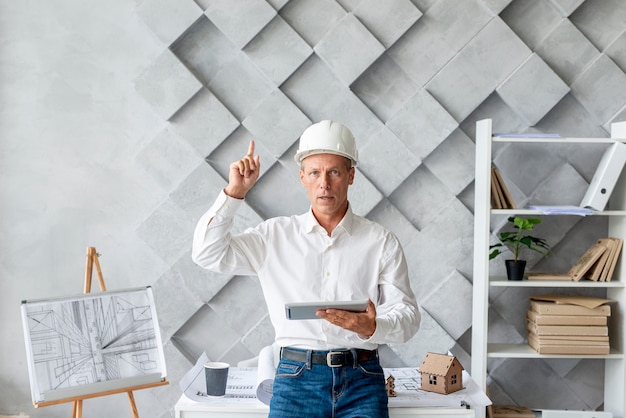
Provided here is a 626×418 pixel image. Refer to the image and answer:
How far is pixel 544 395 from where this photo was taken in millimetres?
3322

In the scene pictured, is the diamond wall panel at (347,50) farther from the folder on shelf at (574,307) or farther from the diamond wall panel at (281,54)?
the folder on shelf at (574,307)

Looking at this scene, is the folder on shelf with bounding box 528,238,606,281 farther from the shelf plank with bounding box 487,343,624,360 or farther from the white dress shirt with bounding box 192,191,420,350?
the white dress shirt with bounding box 192,191,420,350

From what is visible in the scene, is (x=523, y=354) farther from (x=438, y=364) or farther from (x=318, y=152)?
(x=318, y=152)

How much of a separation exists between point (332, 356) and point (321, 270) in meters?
0.27

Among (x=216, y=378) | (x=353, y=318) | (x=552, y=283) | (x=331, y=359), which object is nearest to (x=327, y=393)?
(x=331, y=359)

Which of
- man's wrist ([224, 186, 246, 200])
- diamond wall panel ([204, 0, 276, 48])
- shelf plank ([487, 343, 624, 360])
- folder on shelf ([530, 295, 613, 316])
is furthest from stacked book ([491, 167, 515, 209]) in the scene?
man's wrist ([224, 186, 246, 200])

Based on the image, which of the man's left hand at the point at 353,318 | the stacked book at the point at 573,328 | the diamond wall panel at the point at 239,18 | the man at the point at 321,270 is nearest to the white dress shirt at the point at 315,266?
the man at the point at 321,270

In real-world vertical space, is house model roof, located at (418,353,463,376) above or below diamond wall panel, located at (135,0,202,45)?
below

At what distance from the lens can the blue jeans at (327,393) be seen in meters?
2.26

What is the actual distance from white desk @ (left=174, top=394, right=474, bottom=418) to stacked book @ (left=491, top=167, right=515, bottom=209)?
911 mm

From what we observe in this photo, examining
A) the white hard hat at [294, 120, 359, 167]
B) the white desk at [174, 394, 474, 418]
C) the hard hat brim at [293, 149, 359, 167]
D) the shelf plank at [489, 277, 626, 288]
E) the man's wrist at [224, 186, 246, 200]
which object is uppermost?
the white hard hat at [294, 120, 359, 167]

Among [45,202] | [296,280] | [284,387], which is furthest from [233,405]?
[45,202]

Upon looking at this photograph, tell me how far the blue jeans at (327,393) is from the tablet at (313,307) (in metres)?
0.26

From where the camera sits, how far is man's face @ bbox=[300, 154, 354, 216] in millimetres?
2307
